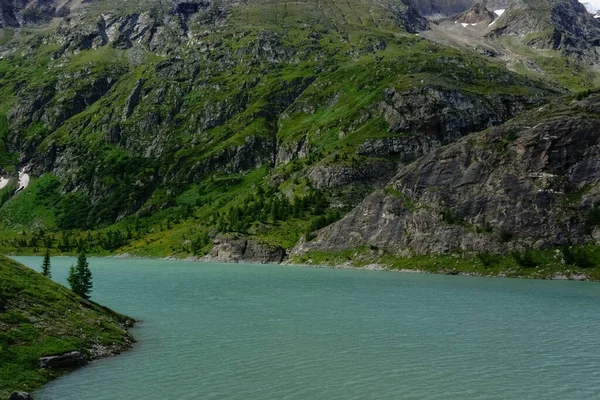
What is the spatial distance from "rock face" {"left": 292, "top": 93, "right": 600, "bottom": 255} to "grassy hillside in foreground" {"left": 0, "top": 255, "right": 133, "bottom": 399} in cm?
11390

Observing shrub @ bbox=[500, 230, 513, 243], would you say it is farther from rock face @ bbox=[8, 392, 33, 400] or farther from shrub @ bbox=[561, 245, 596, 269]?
rock face @ bbox=[8, 392, 33, 400]

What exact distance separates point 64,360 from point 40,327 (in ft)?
15.9

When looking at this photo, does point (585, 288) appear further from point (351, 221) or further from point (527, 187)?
point (351, 221)

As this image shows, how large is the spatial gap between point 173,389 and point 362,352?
17179 millimetres

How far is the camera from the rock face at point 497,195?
443ft

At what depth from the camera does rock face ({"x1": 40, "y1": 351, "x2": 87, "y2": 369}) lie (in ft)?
113

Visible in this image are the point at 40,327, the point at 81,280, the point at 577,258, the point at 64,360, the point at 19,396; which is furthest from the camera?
the point at 577,258

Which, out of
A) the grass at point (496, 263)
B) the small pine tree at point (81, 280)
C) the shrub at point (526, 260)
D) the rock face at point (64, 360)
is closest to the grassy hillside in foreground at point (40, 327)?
the rock face at point (64, 360)

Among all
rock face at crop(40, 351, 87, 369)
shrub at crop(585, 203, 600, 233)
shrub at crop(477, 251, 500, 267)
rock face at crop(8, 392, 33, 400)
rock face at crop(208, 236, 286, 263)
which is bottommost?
rock face at crop(208, 236, 286, 263)

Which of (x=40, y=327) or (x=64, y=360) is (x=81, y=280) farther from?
(x=64, y=360)

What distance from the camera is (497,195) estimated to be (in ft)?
475

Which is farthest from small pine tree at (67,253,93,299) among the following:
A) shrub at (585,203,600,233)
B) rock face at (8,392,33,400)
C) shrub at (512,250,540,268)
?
shrub at (585,203,600,233)

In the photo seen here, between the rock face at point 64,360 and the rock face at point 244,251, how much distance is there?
469ft

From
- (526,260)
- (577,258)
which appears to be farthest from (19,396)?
(577,258)
